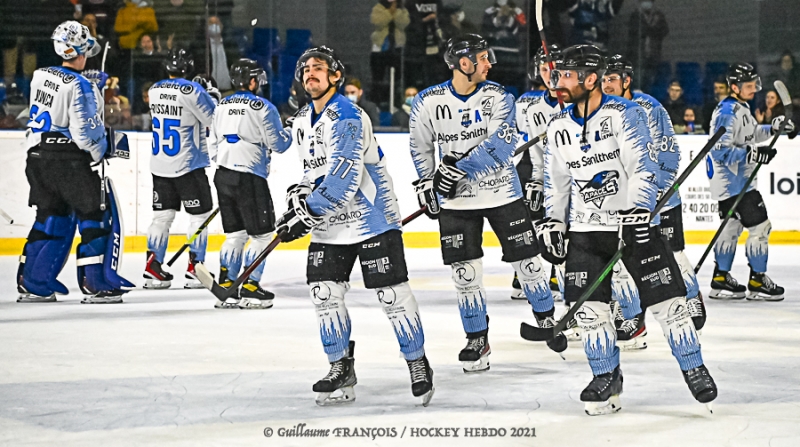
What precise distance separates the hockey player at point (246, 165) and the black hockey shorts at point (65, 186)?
73cm

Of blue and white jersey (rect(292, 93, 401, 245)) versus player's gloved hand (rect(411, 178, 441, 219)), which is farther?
player's gloved hand (rect(411, 178, 441, 219))

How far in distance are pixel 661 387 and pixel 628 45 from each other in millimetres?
7504

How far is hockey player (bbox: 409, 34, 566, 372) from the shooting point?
4.53m

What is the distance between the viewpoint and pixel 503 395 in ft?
13.0

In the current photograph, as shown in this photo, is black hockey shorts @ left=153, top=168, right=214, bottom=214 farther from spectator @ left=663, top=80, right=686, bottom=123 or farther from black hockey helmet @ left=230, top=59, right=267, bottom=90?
spectator @ left=663, top=80, right=686, bottom=123

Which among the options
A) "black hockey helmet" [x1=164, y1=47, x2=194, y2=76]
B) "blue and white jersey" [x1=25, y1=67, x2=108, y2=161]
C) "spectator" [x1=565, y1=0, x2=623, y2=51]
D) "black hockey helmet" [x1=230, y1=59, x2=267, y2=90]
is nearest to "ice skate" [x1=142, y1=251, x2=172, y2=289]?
"blue and white jersey" [x1=25, y1=67, x2=108, y2=161]

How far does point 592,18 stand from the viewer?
36.5 ft

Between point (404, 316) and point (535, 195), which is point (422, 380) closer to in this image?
point (404, 316)

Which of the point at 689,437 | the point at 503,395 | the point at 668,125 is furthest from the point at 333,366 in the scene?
the point at 668,125

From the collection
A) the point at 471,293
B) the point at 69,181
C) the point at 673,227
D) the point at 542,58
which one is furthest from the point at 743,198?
the point at 69,181

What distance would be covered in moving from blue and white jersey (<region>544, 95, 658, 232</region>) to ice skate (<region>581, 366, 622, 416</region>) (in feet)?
1.62

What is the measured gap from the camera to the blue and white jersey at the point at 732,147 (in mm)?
6521

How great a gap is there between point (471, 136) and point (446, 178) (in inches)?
11.0

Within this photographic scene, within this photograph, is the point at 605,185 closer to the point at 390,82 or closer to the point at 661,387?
the point at 661,387
